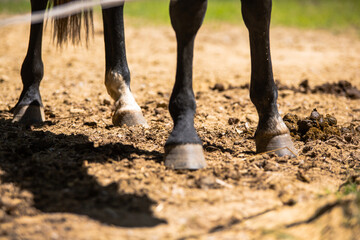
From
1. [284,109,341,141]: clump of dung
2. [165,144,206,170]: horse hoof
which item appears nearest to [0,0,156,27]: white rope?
[165,144,206,170]: horse hoof

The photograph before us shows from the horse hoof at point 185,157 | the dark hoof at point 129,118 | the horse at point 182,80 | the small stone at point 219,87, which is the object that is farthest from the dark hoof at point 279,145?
the small stone at point 219,87

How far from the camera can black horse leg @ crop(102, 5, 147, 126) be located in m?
3.09

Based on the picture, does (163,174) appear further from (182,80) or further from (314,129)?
(314,129)

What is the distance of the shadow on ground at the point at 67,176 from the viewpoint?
187cm

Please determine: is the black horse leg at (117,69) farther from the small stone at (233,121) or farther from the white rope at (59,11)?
A: the small stone at (233,121)

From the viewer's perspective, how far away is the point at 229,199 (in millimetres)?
2023

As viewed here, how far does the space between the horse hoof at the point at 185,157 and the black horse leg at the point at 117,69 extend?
2.61 feet

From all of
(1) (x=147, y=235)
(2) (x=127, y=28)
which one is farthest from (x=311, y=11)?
(1) (x=147, y=235)

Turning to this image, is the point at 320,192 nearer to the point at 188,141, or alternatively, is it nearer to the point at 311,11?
the point at 188,141

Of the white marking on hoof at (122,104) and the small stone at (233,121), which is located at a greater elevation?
the white marking on hoof at (122,104)

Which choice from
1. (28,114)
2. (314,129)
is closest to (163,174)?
(314,129)

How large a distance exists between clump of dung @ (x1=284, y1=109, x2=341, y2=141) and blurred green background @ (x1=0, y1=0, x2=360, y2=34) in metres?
6.57

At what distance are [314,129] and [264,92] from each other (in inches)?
24.8

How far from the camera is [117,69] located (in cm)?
315
